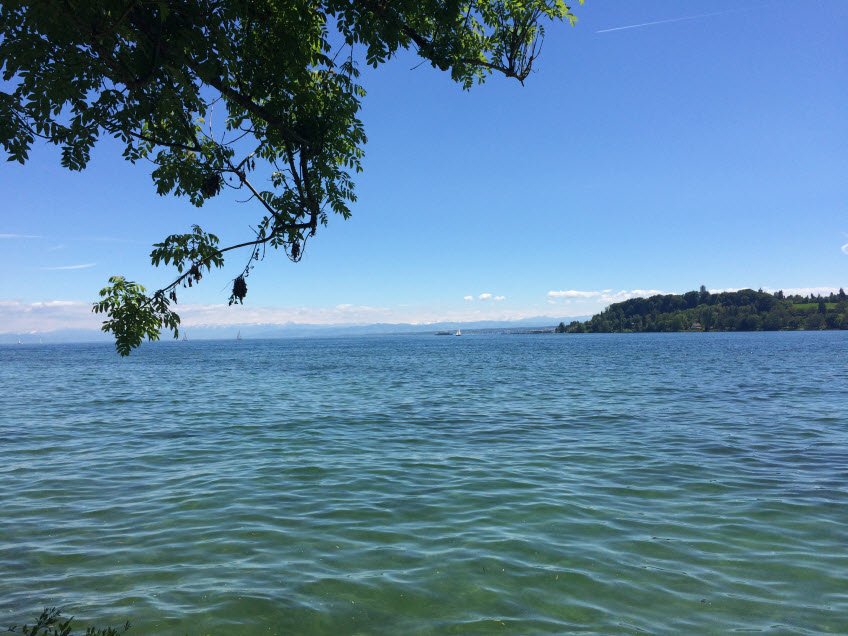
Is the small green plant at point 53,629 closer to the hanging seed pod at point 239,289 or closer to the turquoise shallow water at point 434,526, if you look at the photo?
the turquoise shallow water at point 434,526

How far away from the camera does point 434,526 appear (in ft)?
34.4

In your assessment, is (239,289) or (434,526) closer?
(239,289)

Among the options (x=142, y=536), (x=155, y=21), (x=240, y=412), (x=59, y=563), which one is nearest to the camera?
(x=155, y=21)

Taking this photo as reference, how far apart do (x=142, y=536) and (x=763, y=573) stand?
11.2 meters

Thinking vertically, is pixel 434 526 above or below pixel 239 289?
below

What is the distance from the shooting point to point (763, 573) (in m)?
8.26

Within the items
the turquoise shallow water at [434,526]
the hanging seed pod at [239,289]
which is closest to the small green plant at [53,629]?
the turquoise shallow water at [434,526]

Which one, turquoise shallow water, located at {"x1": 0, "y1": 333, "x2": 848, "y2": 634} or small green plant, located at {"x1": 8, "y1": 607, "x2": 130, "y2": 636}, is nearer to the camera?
small green plant, located at {"x1": 8, "y1": 607, "x2": 130, "y2": 636}

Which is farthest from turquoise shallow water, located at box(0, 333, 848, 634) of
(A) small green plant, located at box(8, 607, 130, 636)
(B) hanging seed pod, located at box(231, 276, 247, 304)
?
(B) hanging seed pod, located at box(231, 276, 247, 304)

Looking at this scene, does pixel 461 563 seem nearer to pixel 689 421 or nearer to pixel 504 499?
pixel 504 499

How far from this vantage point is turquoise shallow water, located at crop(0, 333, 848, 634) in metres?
7.31

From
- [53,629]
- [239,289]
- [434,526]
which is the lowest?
[434,526]

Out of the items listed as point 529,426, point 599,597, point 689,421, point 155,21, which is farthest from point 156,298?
point 689,421

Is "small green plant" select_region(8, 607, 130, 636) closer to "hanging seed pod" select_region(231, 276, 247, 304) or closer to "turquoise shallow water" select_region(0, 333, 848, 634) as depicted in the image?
"turquoise shallow water" select_region(0, 333, 848, 634)
